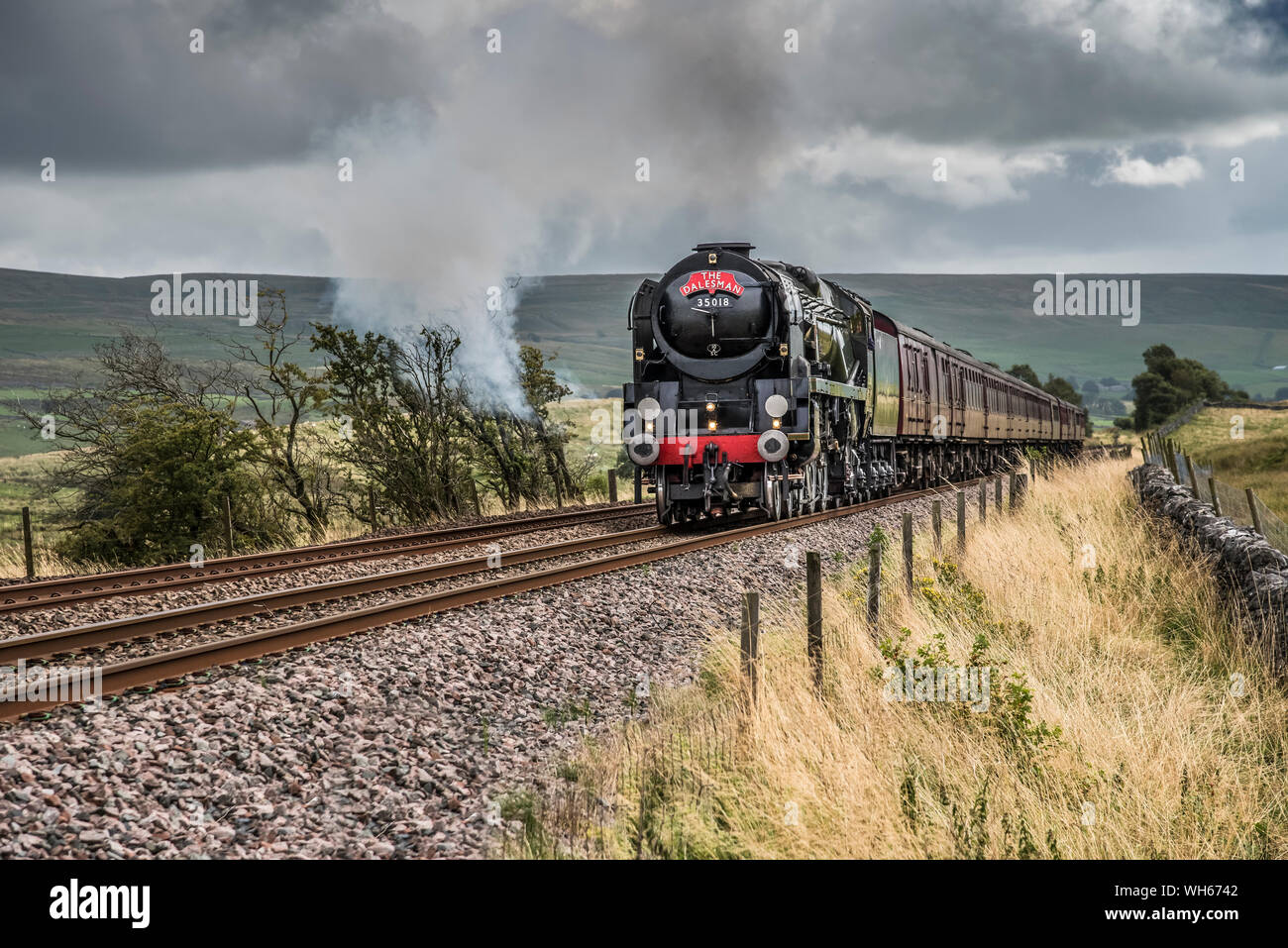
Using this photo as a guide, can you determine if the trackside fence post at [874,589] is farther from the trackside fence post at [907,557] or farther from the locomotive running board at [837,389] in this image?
the locomotive running board at [837,389]

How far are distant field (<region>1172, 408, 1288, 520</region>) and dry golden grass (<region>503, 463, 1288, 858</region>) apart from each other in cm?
1485

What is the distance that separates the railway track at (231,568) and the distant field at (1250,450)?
15299mm

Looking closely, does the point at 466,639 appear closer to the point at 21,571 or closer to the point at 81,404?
the point at 21,571

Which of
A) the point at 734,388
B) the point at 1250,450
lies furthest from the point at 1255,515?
the point at 1250,450

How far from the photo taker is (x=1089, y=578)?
41.0 ft

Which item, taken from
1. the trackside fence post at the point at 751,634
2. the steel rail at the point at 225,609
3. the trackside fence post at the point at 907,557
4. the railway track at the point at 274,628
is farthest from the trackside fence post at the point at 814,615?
the steel rail at the point at 225,609

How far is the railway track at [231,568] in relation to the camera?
1109 cm

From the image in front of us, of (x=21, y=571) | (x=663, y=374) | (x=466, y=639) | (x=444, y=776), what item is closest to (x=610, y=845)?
(x=444, y=776)

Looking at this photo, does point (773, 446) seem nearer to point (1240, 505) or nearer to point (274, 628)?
point (1240, 505)

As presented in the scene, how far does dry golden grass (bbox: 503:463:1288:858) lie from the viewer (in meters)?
5.42

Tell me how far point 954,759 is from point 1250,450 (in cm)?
3455

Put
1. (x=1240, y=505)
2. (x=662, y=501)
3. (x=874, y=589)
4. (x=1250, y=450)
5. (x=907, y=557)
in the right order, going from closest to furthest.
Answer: (x=874, y=589)
(x=907, y=557)
(x=1240, y=505)
(x=662, y=501)
(x=1250, y=450)

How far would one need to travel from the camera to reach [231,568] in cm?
1338

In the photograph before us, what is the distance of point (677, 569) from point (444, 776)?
646cm
